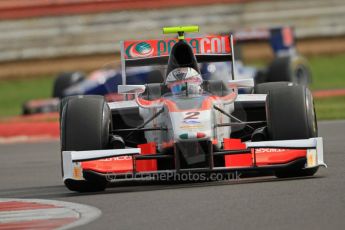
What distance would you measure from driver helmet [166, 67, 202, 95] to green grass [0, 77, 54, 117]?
1687 cm

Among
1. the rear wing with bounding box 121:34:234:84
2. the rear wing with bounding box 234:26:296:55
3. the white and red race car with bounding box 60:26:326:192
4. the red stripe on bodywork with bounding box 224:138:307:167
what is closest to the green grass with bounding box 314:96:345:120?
the rear wing with bounding box 234:26:296:55

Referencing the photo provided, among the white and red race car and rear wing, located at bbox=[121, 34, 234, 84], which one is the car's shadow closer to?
the white and red race car

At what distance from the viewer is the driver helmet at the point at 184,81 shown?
36.8ft

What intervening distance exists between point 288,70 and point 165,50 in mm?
14511

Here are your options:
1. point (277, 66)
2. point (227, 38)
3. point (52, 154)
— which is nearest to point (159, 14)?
point (277, 66)

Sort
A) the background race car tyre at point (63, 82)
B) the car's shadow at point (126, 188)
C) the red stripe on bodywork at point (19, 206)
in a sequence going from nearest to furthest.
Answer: the red stripe on bodywork at point (19, 206) < the car's shadow at point (126, 188) < the background race car tyre at point (63, 82)

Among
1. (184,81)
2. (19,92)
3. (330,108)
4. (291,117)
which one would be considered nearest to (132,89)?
(184,81)

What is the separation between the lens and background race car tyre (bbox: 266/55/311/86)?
26.7 meters

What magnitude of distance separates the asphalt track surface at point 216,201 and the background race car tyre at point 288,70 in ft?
44.8

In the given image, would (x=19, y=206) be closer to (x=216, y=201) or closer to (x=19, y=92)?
(x=216, y=201)

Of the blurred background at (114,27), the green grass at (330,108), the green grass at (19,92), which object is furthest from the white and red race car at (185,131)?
the blurred background at (114,27)

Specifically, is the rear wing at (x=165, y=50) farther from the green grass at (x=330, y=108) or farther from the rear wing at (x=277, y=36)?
the rear wing at (x=277, y=36)

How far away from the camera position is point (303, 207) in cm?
862

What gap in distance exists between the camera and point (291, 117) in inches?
424
